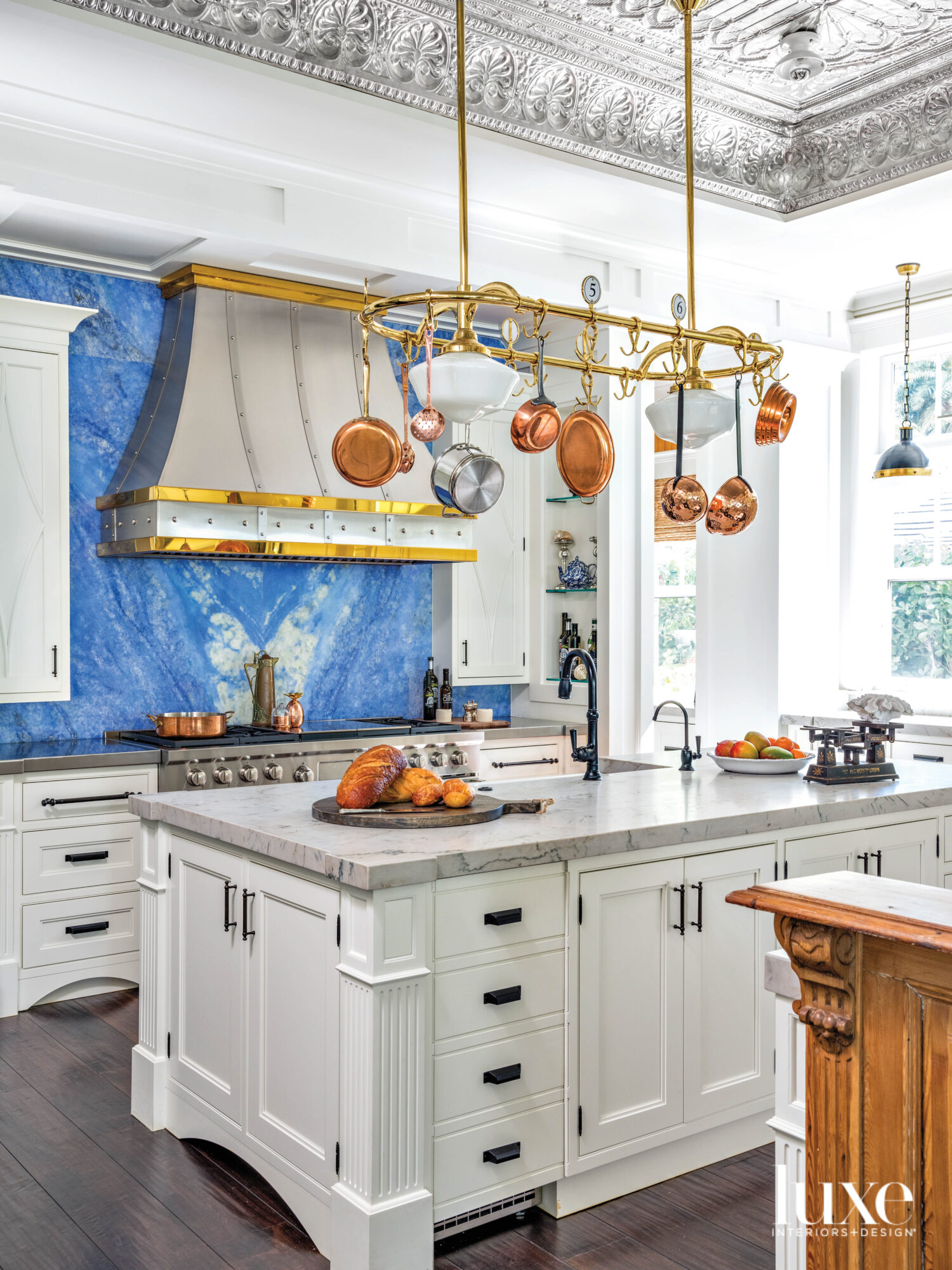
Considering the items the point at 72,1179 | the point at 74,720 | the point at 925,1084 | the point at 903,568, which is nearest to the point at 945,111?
the point at 903,568

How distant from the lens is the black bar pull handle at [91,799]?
4371mm

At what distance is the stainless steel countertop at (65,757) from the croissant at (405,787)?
189 cm

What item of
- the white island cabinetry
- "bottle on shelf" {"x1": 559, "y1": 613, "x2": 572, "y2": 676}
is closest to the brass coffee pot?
"bottle on shelf" {"x1": 559, "y1": 613, "x2": 572, "y2": 676}

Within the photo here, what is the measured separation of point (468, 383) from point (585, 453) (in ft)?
1.42

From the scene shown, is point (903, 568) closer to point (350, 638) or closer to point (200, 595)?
point (350, 638)

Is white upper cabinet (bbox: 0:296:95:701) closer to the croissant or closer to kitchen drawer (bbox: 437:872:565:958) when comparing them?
the croissant

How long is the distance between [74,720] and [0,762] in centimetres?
80

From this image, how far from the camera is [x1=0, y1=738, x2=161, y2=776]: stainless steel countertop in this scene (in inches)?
169

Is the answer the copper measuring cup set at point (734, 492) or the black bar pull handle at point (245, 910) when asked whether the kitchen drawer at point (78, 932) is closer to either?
the black bar pull handle at point (245, 910)

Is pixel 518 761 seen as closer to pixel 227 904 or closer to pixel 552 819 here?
pixel 552 819

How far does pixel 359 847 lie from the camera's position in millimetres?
2537

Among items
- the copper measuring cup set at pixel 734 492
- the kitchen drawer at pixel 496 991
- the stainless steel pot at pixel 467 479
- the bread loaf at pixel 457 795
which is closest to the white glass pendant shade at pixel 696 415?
the copper measuring cup set at pixel 734 492

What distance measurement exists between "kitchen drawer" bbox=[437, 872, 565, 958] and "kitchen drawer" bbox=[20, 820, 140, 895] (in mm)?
2376

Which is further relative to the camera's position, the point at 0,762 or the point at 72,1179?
the point at 0,762
